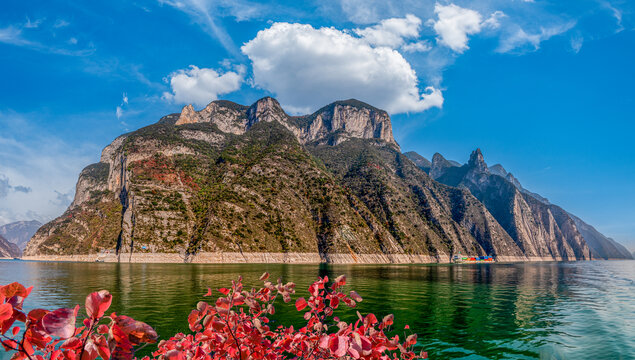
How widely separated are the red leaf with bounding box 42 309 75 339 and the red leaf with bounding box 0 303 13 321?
0.21 m

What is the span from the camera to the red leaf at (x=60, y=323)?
1755 mm

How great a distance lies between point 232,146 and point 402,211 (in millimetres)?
109990

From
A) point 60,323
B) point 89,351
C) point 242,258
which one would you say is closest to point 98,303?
point 60,323

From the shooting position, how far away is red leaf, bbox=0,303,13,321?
1.81 m

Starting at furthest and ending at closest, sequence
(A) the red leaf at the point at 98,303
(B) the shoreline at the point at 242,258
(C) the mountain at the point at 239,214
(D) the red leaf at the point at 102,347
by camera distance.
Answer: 1. (C) the mountain at the point at 239,214
2. (B) the shoreline at the point at 242,258
3. (D) the red leaf at the point at 102,347
4. (A) the red leaf at the point at 98,303

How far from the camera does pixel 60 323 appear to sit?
1.82m

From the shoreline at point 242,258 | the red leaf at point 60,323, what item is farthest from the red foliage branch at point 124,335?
the shoreline at point 242,258

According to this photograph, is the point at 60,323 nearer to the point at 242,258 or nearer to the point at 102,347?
the point at 102,347

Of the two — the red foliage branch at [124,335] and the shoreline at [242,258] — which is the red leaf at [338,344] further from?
the shoreline at [242,258]

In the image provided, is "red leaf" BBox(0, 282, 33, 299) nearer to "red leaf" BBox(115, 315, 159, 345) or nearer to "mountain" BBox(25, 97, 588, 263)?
"red leaf" BBox(115, 315, 159, 345)

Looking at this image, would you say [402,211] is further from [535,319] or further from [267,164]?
[535,319]

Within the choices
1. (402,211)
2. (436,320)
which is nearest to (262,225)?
(402,211)

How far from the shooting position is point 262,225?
125 metres

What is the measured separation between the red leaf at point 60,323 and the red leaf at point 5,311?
0.21 meters
